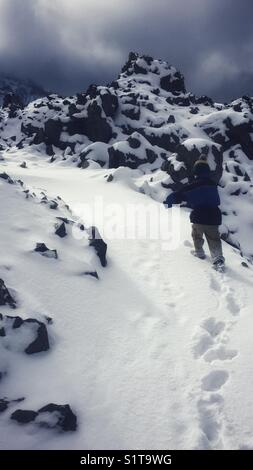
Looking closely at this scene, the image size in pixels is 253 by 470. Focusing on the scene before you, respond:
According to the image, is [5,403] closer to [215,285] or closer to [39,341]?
[39,341]

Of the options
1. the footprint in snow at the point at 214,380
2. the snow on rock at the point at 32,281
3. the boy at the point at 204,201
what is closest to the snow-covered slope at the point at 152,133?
the boy at the point at 204,201

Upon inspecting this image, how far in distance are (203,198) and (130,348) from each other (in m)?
4.84

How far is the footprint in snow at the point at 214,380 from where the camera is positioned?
4.84 metres

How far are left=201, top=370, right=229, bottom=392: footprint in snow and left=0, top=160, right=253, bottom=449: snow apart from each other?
1 cm

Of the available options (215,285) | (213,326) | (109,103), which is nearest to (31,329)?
(213,326)

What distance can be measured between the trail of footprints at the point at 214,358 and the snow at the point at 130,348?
15 millimetres

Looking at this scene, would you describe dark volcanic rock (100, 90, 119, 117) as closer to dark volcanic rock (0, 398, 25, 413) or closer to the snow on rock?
the snow on rock

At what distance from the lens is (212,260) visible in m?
9.16

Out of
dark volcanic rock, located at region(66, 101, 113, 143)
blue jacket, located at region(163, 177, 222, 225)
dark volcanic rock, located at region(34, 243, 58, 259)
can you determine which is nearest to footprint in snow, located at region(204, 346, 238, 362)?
dark volcanic rock, located at region(34, 243, 58, 259)

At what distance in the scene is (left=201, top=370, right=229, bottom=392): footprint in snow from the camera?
484 cm

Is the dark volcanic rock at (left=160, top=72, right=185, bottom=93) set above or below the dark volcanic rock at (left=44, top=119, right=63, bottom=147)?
above

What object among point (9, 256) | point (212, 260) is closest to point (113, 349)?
point (9, 256)
